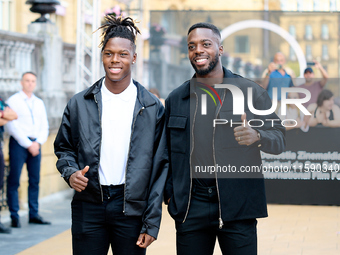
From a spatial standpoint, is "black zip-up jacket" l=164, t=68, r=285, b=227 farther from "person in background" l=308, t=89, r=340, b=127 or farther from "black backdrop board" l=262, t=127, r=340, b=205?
"person in background" l=308, t=89, r=340, b=127

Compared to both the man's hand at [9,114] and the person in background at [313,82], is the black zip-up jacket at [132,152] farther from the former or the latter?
the person in background at [313,82]

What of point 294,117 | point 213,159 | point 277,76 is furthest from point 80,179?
point 277,76

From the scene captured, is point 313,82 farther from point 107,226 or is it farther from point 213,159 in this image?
point 107,226

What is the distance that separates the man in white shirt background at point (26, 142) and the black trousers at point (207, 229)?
472 cm

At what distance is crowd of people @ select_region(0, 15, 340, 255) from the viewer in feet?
11.1

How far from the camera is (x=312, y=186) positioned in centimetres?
969

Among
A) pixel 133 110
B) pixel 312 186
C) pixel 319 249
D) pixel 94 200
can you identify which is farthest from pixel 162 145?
pixel 312 186

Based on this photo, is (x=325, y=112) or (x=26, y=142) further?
(x=325, y=112)

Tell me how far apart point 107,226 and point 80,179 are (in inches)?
13.3

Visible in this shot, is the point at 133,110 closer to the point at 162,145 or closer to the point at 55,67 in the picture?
the point at 162,145

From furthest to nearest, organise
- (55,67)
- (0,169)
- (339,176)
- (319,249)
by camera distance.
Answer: (55,67)
(339,176)
(0,169)
(319,249)

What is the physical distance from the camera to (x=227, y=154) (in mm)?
3471

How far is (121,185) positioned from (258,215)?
0.81 metres

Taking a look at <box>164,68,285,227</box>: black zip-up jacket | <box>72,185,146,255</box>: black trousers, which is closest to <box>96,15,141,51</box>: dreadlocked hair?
<box>164,68,285,227</box>: black zip-up jacket
